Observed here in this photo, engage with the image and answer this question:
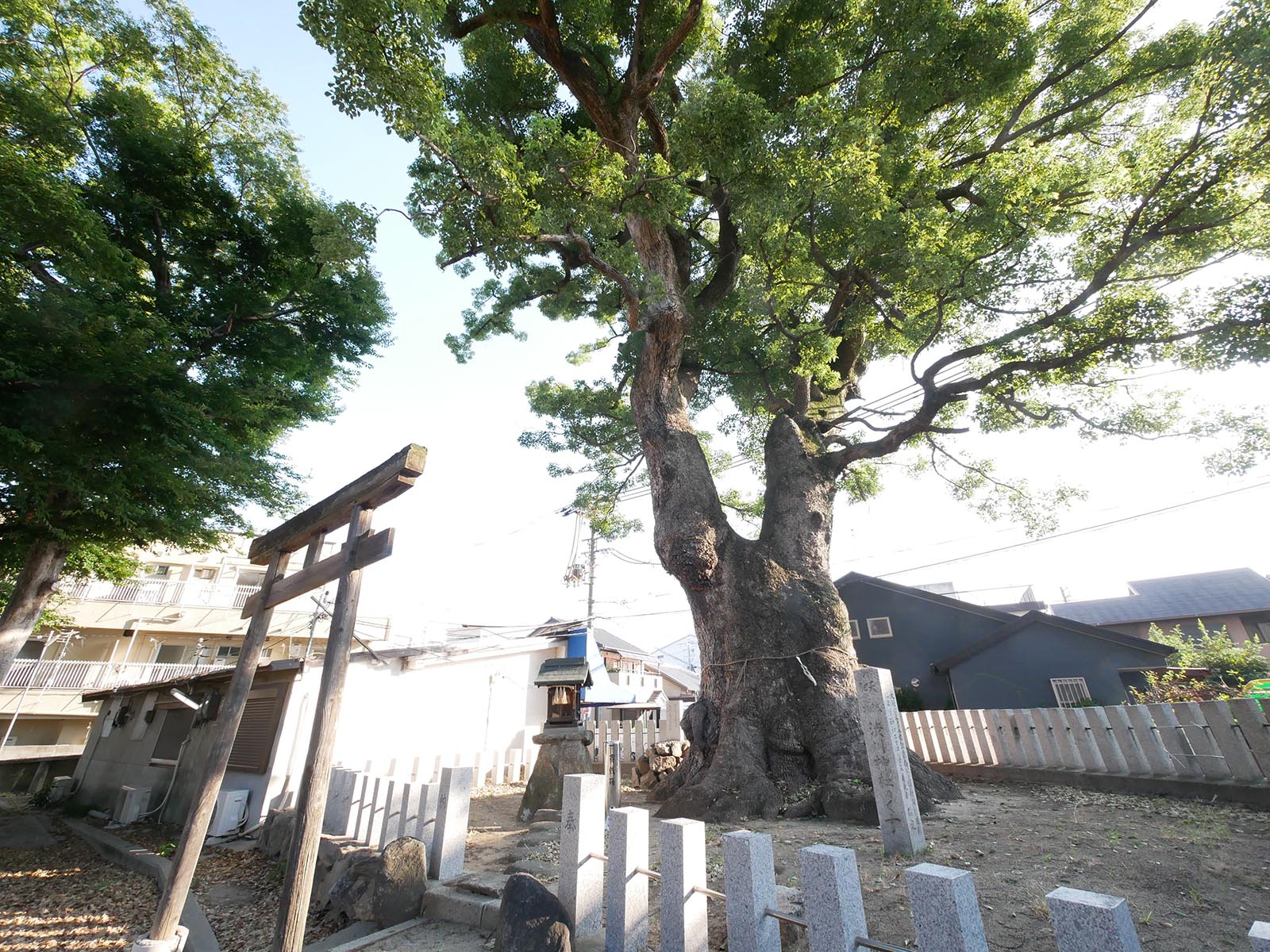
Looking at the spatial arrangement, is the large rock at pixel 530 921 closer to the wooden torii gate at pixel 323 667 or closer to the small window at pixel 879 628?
the wooden torii gate at pixel 323 667

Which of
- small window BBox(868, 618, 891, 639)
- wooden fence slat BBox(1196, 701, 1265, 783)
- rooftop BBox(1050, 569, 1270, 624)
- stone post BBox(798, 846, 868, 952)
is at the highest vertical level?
rooftop BBox(1050, 569, 1270, 624)

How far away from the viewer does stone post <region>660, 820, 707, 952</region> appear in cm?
263

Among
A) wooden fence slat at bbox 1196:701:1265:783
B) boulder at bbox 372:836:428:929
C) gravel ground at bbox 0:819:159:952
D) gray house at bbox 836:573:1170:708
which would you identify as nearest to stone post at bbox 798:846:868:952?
boulder at bbox 372:836:428:929

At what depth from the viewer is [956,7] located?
702 centimetres

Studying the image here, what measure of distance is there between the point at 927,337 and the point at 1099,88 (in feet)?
14.0

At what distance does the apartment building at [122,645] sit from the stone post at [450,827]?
47.8ft

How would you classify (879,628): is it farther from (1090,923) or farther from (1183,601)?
(1090,923)

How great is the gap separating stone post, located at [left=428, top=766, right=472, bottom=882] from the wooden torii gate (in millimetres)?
924

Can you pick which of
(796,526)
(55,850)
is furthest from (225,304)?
(796,526)

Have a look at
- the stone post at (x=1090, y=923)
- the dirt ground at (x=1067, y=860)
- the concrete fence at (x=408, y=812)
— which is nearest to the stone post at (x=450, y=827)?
the concrete fence at (x=408, y=812)

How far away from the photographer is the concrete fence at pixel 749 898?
1557 millimetres

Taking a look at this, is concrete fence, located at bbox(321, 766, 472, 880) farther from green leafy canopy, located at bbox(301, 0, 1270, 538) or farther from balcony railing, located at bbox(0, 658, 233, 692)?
balcony railing, located at bbox(0, 658, 233, 692)

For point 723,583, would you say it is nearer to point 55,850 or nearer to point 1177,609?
point 55,850

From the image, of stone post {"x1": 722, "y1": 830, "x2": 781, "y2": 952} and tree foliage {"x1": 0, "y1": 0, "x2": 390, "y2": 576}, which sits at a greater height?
tree foliage {"x1": 0, "y1": 0, "x2": 390, "y2": 576}
